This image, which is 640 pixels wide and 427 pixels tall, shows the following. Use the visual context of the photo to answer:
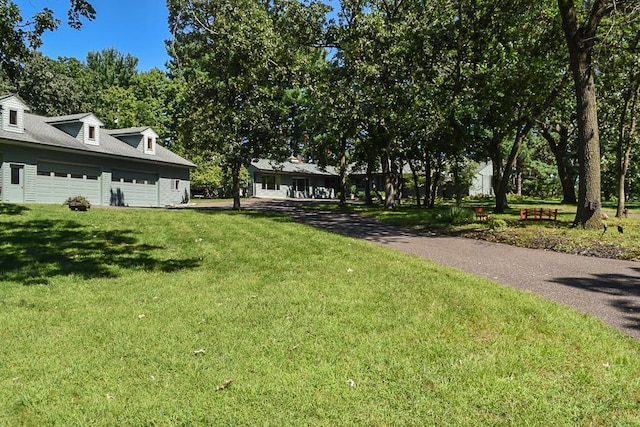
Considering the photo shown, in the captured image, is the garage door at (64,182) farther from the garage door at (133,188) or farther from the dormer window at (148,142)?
the dormer window at (148,142)

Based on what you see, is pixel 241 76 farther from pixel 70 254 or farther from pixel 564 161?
pixel 564 161

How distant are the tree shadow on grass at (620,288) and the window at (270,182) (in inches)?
1583

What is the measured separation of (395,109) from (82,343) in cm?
1683

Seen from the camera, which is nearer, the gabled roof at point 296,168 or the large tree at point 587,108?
the large tree at point 587,108

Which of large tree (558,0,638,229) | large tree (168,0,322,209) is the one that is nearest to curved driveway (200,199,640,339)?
large tree (558,0,638,229)

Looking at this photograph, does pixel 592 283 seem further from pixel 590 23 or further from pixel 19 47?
pixel 19 47

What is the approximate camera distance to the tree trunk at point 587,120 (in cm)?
1192

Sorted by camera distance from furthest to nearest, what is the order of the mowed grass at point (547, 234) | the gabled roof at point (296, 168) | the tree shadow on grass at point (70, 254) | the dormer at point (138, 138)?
the gabled roof at point (296, 168)
the dormer at point (138, 138)
the mowed grass at point (547, 234)
the tree shadow on grass at point (70, 254)

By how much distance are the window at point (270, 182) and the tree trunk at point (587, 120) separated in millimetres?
36002

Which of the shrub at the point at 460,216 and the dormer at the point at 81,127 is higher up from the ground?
the dormer at the point at 81,127

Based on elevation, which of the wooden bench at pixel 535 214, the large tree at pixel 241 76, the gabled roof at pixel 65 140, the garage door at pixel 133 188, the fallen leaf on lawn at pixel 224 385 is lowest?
the fallen leaf on lawn at pixel 224 385

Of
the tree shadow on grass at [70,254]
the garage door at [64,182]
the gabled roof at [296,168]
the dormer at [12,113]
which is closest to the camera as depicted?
the tree shadow on grass at [70,254]

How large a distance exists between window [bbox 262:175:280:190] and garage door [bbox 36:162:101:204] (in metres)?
22.8

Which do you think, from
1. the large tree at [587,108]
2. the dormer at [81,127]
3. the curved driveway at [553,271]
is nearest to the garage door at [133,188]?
the dormer at [81,127]
